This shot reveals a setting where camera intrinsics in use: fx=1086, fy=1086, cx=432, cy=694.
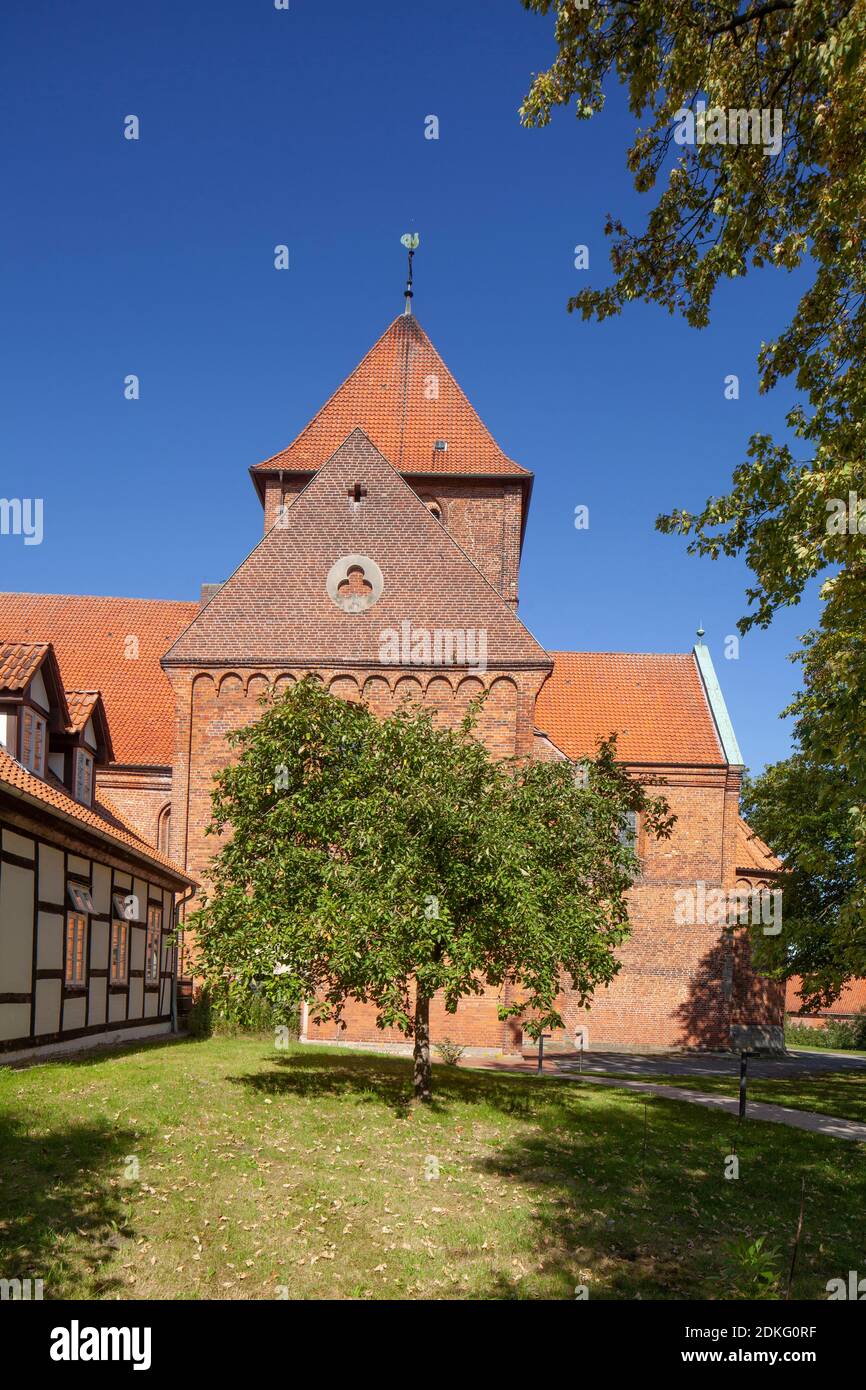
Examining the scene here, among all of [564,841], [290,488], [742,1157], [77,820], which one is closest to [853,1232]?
[742,1157]

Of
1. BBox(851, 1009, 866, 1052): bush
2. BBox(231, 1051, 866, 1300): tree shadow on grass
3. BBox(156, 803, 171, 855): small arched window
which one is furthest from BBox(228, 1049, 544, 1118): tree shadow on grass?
BBox(851, 1009, 866, 1052): bush

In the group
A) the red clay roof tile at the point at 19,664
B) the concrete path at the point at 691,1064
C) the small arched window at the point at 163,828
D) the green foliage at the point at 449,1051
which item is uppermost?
the red clay roof tile at the point at 19,664

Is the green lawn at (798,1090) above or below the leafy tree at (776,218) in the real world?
below

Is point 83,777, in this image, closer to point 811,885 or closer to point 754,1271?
point 811,885

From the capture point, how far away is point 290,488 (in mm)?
30031

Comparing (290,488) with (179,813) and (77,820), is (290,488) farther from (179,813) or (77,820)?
(77,820)

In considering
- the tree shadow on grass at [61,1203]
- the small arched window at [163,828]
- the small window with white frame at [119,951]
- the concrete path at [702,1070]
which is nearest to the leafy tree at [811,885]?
the concrete path at [702,1070]

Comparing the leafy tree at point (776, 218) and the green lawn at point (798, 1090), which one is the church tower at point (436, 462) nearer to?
the green lawn at point (798, 1090)

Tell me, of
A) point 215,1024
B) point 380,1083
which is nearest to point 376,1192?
point 380,1083

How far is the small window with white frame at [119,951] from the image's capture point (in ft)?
61.7

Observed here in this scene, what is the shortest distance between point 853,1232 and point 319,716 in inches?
341

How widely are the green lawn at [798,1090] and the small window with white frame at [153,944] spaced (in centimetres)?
954

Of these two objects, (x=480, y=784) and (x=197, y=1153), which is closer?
(x=197, y=1153)

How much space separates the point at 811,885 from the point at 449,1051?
9356mm
